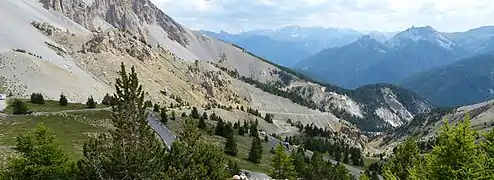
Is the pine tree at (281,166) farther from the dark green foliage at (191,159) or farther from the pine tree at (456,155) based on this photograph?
the pine tree at (456,155)

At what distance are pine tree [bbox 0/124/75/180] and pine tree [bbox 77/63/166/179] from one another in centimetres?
272

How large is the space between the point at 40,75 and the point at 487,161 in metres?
140

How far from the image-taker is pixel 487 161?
2730 cm

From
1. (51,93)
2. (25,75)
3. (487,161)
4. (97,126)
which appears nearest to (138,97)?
(487,161)

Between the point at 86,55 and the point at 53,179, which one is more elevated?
the point at 86,55

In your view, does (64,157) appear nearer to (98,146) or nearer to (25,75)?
(98,146)

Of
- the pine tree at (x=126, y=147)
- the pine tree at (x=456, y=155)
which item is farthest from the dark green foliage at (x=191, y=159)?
the pine tree at (x=456, y=155)

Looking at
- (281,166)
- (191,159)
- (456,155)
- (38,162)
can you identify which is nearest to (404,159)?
(281,166)

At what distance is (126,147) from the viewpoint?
111 ft

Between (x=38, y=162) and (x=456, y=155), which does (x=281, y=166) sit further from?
(x=456, y=155)

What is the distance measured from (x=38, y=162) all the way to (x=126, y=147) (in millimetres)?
7804

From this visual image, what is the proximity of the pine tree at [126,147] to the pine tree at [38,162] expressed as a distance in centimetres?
272

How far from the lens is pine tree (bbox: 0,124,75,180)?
3603cm

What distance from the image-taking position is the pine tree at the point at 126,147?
33.7m
